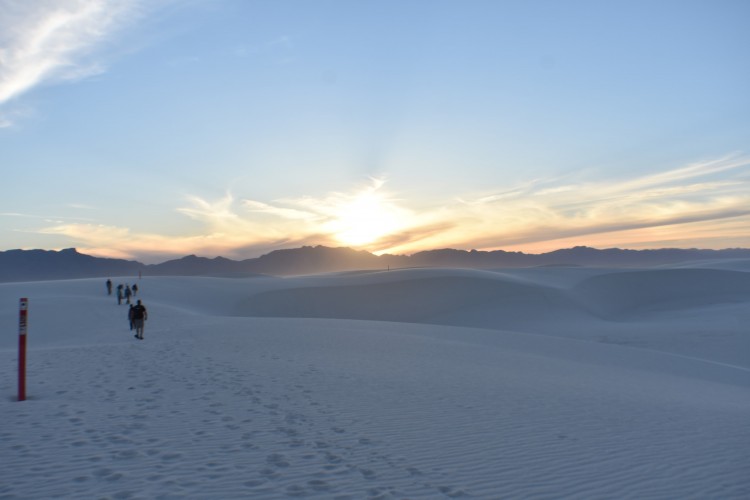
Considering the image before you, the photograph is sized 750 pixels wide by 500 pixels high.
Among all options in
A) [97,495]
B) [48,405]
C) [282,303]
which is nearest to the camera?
[97,495]

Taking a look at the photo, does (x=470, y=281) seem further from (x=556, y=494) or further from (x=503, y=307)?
(x=556, y=494)

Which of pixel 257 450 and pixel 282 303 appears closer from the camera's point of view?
pixel 257 450

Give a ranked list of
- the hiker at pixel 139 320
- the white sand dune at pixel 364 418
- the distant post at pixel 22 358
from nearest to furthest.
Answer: the white sand dune at pixel 364 418 → the distant post at pixel 22 358 → the hiker at pixel 139 320

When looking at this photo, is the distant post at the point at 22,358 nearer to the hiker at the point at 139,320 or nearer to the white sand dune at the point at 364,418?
the white sand dune at the point at 364,418

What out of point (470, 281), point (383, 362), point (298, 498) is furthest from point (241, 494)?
point (470, 281)

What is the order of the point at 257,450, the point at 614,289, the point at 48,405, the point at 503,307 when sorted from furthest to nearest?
the point at 614,289 → the point at 503,307 → the point at 48,405 → the point at 257,450

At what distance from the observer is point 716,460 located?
638 centimetres

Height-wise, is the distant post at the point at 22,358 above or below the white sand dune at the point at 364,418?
above

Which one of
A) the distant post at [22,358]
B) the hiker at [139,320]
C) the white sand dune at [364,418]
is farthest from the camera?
the hiker at [139,320]

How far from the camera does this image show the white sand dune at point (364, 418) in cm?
520

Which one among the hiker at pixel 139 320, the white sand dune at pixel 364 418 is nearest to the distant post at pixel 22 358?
the white sand dune at pixel 364 418

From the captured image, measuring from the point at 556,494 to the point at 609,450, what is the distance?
1.93 metres

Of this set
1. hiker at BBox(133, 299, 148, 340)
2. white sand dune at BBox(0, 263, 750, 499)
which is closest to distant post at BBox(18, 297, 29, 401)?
white sand dune at BBox(0, 263, 750, 499)

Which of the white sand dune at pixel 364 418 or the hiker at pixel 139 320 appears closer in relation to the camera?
the white sand dune at pixel 364 418
